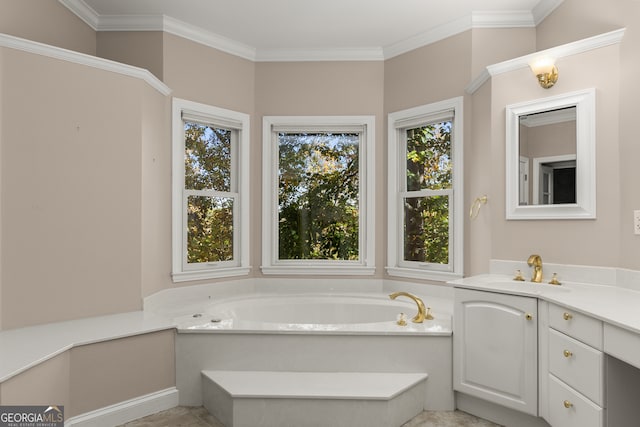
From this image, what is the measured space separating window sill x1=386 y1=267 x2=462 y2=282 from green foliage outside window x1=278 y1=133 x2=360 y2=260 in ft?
1.28

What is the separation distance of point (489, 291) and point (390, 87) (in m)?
2.07

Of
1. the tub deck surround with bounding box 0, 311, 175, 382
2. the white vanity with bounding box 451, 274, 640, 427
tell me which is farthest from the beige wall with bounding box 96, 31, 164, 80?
the white vanity with bounding box 451, 274, 640, 427

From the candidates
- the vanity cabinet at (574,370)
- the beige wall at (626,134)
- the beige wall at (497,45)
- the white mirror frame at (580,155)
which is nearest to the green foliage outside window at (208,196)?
the beige wall at (497,45)

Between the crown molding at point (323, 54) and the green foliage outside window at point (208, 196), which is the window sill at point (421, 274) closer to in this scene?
the green foliage outside window at point (208, 196)

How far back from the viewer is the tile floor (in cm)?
227

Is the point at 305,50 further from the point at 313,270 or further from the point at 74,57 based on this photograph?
the point at 313,270

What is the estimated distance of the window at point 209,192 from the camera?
3.24 m

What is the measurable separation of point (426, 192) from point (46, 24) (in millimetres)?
2996

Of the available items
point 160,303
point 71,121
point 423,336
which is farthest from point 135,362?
point 423,336

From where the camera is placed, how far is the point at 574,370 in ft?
5.87

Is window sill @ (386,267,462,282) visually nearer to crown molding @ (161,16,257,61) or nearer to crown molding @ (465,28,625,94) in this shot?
crown molding @ (465,28,625,94)

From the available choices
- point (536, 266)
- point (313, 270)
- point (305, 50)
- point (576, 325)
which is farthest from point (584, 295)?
point (305, 50)

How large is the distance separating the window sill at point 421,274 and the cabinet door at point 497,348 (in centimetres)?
79

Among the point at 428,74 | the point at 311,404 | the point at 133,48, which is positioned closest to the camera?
the point at 311,404
